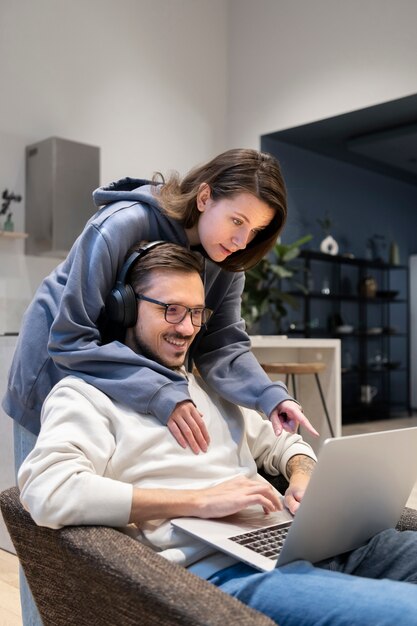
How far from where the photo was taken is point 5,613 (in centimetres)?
215

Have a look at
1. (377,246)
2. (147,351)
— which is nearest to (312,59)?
(377,246)

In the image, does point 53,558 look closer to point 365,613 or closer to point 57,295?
point 365,613

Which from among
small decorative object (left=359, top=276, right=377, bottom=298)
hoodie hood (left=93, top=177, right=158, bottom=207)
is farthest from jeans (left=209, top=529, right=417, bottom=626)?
small decorative object (left=359, top=276, right=377, bottom=298)

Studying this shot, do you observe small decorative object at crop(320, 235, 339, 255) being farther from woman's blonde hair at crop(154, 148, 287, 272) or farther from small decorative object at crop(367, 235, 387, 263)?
woman's blonde hair at crop(154, 148, 287, 272)

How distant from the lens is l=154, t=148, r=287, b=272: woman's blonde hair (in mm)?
1522

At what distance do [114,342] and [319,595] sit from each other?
0.63 meters

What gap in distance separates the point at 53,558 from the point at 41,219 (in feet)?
13.0

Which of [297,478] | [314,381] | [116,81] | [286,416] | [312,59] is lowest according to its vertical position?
[314,381]

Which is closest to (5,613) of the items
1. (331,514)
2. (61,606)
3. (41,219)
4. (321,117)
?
(61,606)

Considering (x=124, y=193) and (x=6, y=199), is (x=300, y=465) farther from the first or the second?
(x=6, y=199)

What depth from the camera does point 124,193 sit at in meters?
1.55

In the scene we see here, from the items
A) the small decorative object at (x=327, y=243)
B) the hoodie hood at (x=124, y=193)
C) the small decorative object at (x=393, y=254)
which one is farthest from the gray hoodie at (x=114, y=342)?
the small decorative object at (x=393, y=254)

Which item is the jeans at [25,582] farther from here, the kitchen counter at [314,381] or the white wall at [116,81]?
the white wall at [116,81]

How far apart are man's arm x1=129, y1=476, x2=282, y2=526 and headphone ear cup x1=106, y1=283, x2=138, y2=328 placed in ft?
1.24
